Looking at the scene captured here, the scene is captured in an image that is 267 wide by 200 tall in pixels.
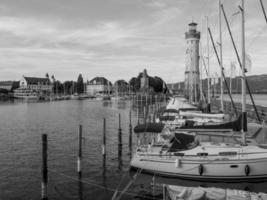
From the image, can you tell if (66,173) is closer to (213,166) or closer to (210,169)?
(210,169)

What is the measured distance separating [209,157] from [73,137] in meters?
27.8

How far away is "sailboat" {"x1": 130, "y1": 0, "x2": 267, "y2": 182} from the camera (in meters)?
22.7

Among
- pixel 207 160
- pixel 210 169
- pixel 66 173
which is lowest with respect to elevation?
pixel 66 173

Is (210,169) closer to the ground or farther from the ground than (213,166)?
closer to the ground

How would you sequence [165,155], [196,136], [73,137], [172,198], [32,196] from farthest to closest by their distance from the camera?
[73,137] < [196,136] < [165,155] < [32,196] < [172,198]

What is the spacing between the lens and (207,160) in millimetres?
23156

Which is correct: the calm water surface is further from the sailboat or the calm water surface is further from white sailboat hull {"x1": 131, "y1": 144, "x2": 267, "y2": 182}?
the sailboat

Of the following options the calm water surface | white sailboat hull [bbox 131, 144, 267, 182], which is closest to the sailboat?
white sailboat hull [bbox 131, 144, 267, 182]

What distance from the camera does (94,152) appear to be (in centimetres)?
3566

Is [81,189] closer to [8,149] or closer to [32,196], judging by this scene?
[32,196]

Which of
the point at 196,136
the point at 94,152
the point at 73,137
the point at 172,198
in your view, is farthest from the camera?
the point at 73,137

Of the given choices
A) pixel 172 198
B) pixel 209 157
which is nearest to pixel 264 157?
pixel 209 157

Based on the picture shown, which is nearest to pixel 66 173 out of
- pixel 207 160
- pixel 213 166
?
pixel 207 160

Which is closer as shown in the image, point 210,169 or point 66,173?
point 210,169
